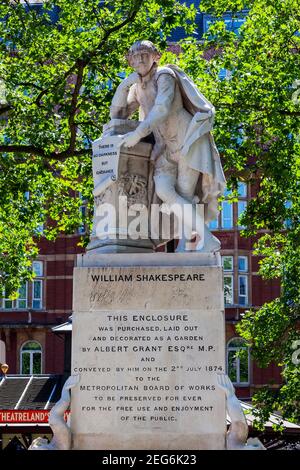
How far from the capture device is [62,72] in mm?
26469

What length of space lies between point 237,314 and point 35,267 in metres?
9.76

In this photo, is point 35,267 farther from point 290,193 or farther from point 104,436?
point 104,436

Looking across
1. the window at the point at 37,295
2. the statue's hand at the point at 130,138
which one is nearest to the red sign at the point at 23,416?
the statue's hand at the point at 130,138

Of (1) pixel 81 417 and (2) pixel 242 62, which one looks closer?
(1) pixel 81 417

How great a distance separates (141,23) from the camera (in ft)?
86.1

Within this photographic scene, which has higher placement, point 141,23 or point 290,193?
point 141,23

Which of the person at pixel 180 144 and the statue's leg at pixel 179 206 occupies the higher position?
the person at pixel 180 144

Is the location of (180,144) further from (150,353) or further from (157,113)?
(150,353)

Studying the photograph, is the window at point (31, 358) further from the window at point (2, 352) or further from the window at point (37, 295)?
the window at point (2, 352)

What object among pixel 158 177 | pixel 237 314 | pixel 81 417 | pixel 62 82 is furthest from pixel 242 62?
pixel 237 314

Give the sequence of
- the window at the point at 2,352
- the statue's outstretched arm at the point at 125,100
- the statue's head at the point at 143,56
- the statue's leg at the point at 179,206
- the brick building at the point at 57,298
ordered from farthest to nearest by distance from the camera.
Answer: the brick building at the point at 57,298 → the window at the point at 2,352 → the statue's outstretched arm at the point at 125,100 → the statue's head at the point at 143,56 → the statue's leg at the point at 179,206

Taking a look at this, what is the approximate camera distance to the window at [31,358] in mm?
54875

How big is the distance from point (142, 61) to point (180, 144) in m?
1.17
